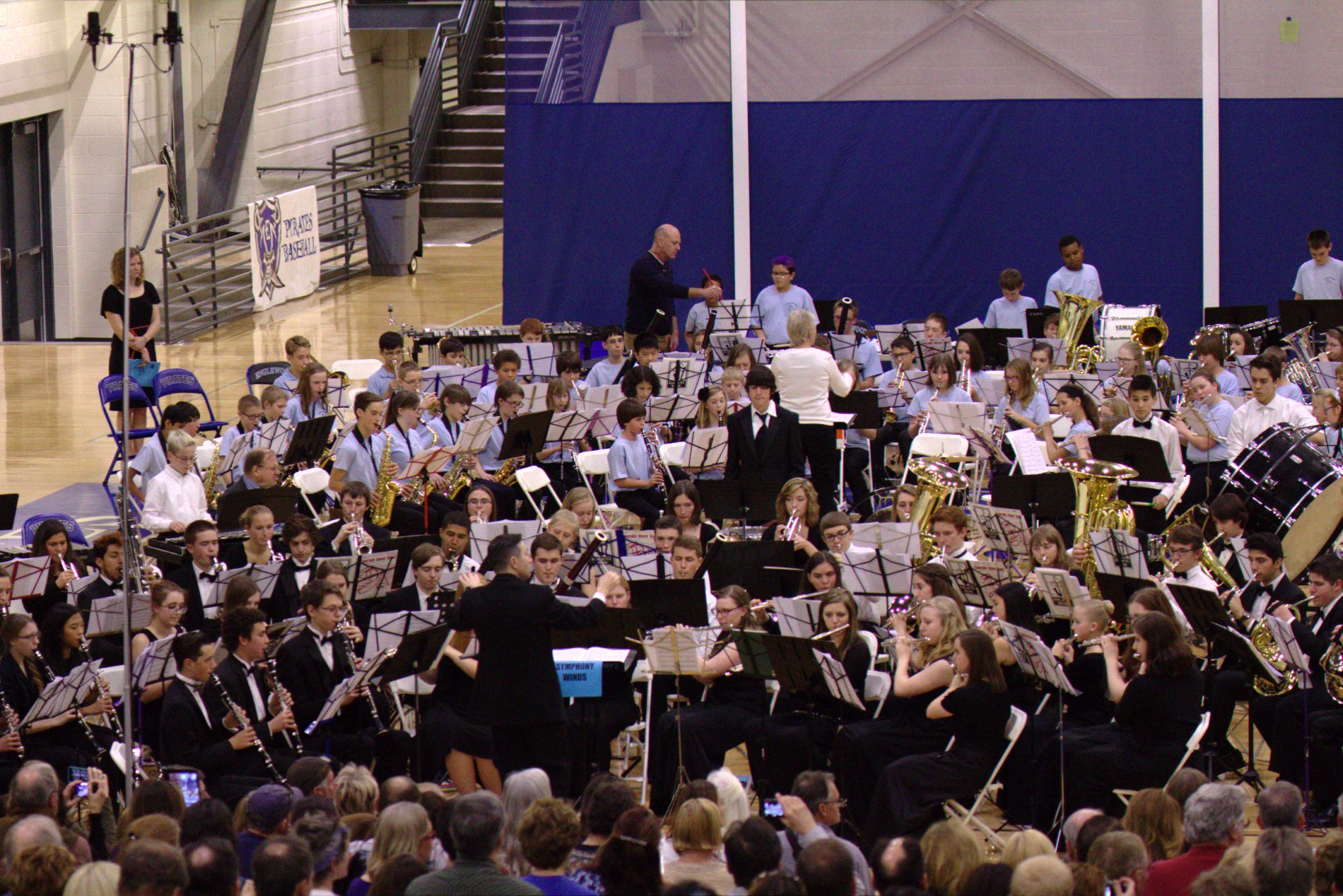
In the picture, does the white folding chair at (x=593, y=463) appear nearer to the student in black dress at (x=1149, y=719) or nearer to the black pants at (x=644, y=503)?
the black pants at (x=644, y=503)

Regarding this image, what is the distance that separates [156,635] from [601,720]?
217 centimetres

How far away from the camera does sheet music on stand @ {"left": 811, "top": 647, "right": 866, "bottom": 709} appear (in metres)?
7.44

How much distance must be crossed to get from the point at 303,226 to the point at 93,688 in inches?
555

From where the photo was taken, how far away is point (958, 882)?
5.06 m

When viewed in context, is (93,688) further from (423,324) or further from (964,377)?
(423,324)

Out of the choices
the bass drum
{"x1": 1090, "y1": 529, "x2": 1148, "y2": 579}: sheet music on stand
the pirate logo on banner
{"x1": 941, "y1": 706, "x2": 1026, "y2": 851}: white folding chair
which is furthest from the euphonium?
the pirate logo on banner

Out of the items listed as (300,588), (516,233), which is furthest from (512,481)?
(516,233)

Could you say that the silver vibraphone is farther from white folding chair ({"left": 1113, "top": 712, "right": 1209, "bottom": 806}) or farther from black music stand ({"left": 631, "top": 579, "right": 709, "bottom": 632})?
white folding chair ({"left": 1113, "top": 712, "right": 1209, "bottom": 806})

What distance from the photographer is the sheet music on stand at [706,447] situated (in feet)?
37.0

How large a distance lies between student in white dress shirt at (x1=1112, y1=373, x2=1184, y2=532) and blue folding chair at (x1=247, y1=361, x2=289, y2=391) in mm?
6840

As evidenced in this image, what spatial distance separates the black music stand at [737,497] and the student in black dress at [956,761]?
9.81 feet

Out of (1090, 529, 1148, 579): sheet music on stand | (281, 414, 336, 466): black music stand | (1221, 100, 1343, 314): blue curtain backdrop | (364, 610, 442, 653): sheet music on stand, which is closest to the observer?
(364, 610, 442, 653): sheet music on stand

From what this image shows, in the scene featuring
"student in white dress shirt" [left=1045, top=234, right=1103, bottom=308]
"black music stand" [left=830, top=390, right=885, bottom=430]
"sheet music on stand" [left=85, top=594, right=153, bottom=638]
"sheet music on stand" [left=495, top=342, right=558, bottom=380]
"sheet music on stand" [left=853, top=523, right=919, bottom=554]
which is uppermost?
"student in white dress shirt" [left=1045, top=234, right=1103, bottom=308]

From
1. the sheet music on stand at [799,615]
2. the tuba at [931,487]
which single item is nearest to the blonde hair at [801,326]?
the tuba at [931,487]
